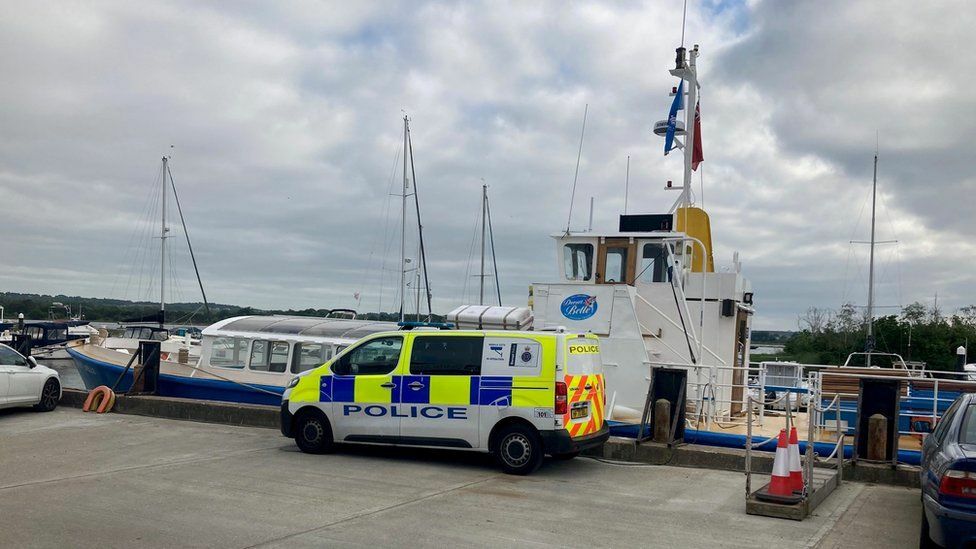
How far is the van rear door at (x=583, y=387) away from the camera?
10023 millimetres

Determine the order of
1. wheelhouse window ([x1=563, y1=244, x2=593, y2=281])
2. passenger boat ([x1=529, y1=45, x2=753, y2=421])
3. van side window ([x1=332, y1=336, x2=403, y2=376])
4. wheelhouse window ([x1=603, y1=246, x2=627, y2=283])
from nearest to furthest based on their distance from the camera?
van side window ([x1=332, y1=336, x2=403, y2=376]) → passenger boat ([x1=529, y1=45, x2=753, y2=421]) → wheelhouse window ([x1=603, y1=246, x2=627, y2=283]) → wheelhouse window ([x1=563, y1=244, x2=593, y2=281])

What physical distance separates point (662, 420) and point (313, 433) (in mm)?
4908

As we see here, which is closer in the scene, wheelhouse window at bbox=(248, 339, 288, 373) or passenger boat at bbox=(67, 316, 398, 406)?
passenger boat at bbox=(67, 316, 398, 406)

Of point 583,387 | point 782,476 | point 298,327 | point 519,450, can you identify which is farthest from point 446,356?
point 298,327

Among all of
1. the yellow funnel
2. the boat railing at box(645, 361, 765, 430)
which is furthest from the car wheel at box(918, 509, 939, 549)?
the yellow funnel

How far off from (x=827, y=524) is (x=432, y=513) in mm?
3862

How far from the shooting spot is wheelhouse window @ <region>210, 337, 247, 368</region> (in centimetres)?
1759

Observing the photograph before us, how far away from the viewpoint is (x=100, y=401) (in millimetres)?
15789

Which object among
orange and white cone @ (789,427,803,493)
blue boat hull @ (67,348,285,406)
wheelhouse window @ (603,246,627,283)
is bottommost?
blue boat hull @ (67,348,285,406)

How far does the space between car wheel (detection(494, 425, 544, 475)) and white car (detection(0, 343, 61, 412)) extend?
32.0 feet

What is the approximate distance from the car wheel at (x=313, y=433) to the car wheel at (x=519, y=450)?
2572mm

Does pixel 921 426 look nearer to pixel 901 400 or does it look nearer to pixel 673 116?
pixel 901 400

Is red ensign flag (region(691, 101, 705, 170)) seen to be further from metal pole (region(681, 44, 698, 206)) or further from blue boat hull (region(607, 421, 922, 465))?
blue boat hull (region(607, 421, 922, 465))

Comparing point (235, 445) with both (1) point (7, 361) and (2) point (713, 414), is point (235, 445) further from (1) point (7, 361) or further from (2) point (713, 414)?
(2) point (713, 414)
